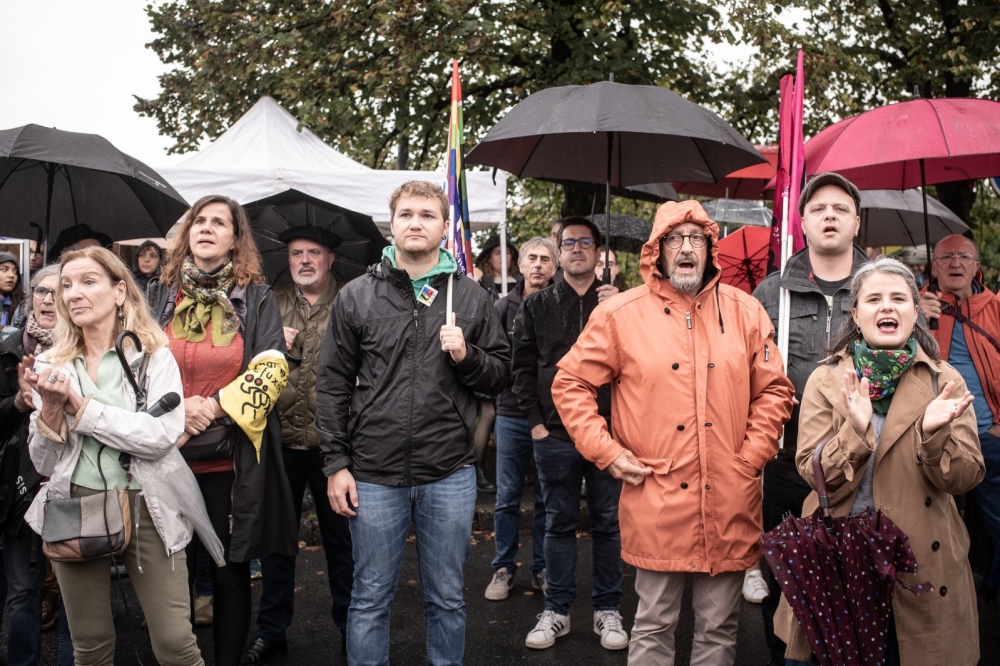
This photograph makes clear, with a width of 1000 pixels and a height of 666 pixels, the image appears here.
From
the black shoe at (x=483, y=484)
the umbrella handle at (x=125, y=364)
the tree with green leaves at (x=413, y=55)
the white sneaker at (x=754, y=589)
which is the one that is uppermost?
the tree with green leaves at (x=413, y=55)

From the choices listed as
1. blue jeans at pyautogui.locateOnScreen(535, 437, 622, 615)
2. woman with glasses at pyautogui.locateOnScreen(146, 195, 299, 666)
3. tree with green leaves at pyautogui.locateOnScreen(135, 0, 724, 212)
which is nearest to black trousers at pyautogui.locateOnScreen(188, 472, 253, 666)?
woman with glasses at pyautogui.locateOnScreen(146, 195, 299, 666)

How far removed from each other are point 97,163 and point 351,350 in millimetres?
1711

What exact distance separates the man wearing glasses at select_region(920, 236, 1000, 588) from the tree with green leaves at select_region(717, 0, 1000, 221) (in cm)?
562

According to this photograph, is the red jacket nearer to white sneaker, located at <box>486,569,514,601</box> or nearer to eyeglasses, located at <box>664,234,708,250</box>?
eyeglasses, located at <box>664,234,708,250</box>

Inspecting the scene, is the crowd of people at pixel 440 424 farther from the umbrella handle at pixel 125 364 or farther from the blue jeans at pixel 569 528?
the blue jeans at pixel 569 528

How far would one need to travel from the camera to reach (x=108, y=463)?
3.31 meters

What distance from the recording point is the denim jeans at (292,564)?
14.3 feet

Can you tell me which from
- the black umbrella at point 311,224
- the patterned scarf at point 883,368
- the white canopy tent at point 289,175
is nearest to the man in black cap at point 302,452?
the black umbrella at point 311,224

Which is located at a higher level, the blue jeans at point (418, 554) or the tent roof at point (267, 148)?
the tent roof at point (267, 148)

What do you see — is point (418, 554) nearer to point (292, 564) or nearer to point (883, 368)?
point (292, 564)

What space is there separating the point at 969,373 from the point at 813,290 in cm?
163

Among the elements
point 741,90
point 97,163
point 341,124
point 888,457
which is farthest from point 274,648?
point 741,90

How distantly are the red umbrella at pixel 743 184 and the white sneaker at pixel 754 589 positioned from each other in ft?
9.42

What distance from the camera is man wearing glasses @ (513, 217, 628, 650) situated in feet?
15.2
